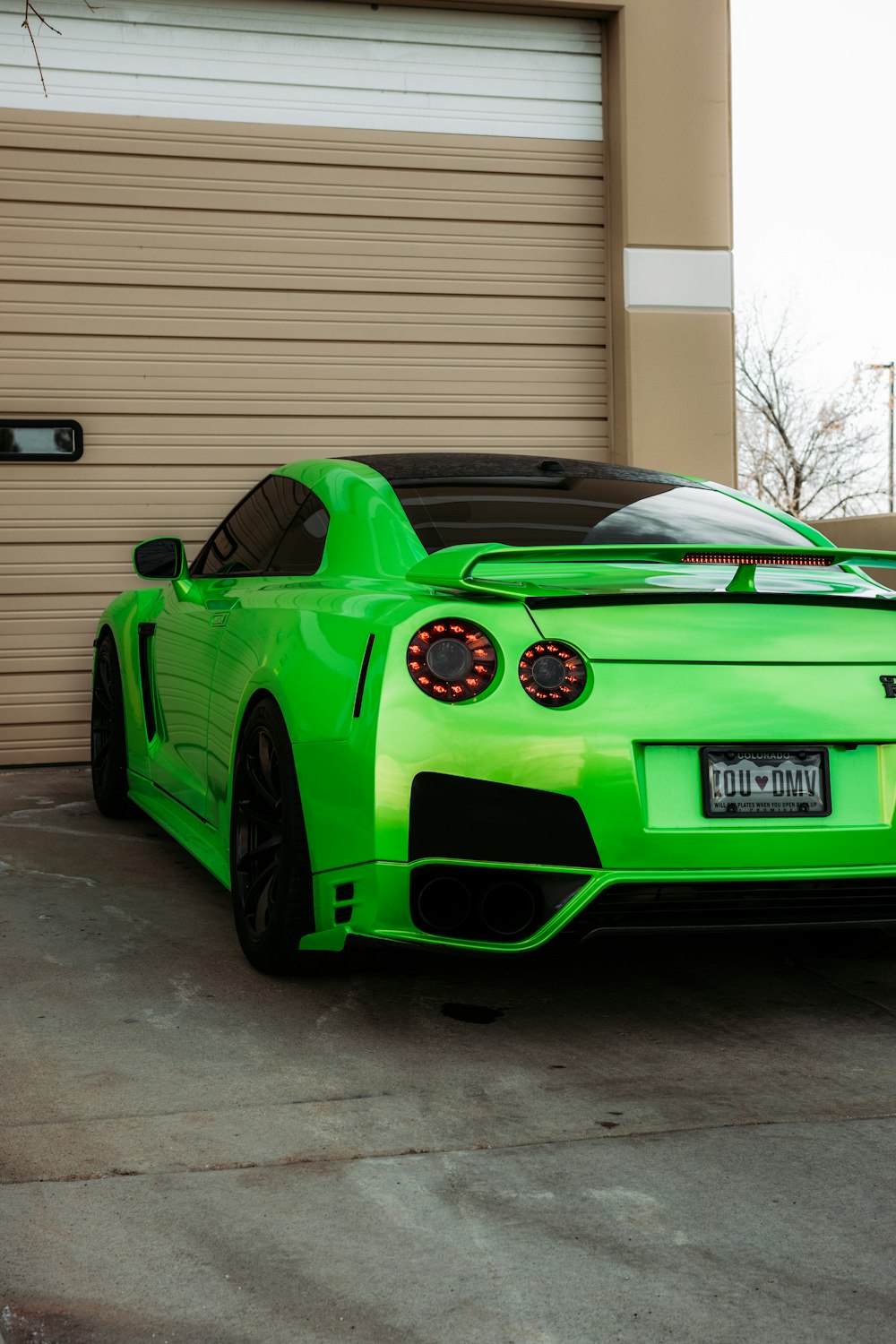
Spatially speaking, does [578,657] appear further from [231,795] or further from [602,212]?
[602,212]

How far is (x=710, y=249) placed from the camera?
8602 mm

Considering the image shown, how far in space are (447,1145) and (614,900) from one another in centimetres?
64

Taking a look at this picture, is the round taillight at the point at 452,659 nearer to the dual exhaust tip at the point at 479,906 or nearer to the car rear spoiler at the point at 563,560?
the car rear spoiler at the point at 563,560

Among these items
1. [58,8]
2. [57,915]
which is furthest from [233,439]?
[57,915]

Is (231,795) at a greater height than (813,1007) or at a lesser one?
greater

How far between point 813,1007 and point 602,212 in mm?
6128

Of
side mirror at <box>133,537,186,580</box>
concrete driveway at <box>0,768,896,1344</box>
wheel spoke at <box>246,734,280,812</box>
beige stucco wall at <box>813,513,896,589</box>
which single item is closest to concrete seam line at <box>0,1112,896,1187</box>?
concrete driveway at <box>0,768,896,1344</box>

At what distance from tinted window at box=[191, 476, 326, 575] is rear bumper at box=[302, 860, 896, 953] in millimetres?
1169

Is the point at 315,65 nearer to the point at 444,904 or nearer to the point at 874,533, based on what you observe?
the point at 874,533

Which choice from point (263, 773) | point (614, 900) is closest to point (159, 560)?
point (263, 773)

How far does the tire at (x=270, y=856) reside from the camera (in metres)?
3.42

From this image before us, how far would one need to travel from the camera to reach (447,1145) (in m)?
2.67

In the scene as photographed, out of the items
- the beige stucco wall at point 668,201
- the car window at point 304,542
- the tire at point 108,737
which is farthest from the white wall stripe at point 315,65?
the car window at point 304,542

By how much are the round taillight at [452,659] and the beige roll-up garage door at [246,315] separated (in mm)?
5084
